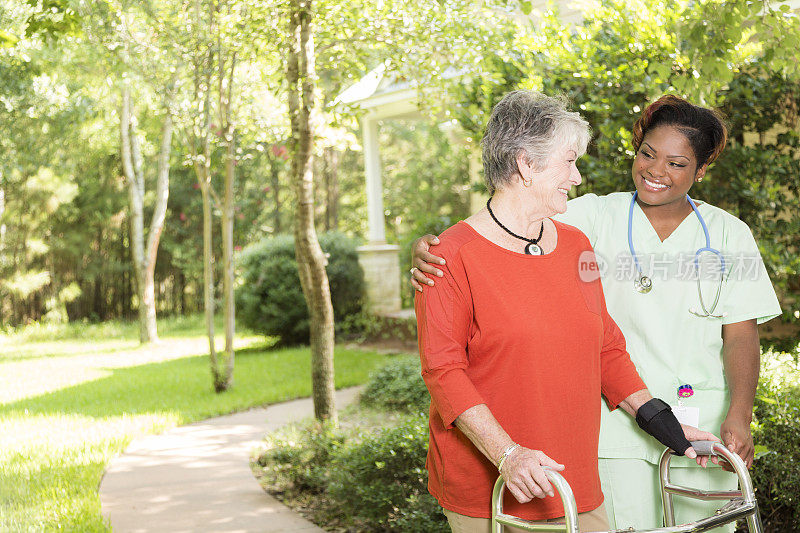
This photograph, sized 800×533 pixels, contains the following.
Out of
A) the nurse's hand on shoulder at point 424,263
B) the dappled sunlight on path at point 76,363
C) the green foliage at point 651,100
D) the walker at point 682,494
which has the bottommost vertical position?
the dappled sunlight on path at point 76,363

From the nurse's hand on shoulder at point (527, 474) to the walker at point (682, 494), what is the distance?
0.8 inches

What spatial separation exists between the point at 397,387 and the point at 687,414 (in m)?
5.92

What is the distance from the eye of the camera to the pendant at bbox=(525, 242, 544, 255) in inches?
80.4

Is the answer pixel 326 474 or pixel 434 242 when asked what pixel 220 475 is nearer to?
pixel 326 474

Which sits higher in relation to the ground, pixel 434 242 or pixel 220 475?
pixel 434 242

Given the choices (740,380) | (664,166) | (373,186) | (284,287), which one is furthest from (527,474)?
(373,186)

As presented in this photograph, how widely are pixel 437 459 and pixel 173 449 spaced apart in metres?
5.30

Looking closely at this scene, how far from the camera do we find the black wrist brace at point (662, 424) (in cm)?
212

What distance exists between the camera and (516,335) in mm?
1927

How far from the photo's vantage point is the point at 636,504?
7.62ft

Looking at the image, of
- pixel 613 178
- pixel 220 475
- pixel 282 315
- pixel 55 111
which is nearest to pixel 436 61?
pixel 613 178

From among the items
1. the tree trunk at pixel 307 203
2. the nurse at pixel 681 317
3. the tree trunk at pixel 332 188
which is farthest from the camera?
the tree trunk at pixel 332 188

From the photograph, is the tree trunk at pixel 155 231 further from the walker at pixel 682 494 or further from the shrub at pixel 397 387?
the walker at pixel 682 494

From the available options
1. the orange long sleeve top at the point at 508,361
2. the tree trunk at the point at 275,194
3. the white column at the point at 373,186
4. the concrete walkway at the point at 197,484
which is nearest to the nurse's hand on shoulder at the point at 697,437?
the orange long sleeve top at the point at 508,361
